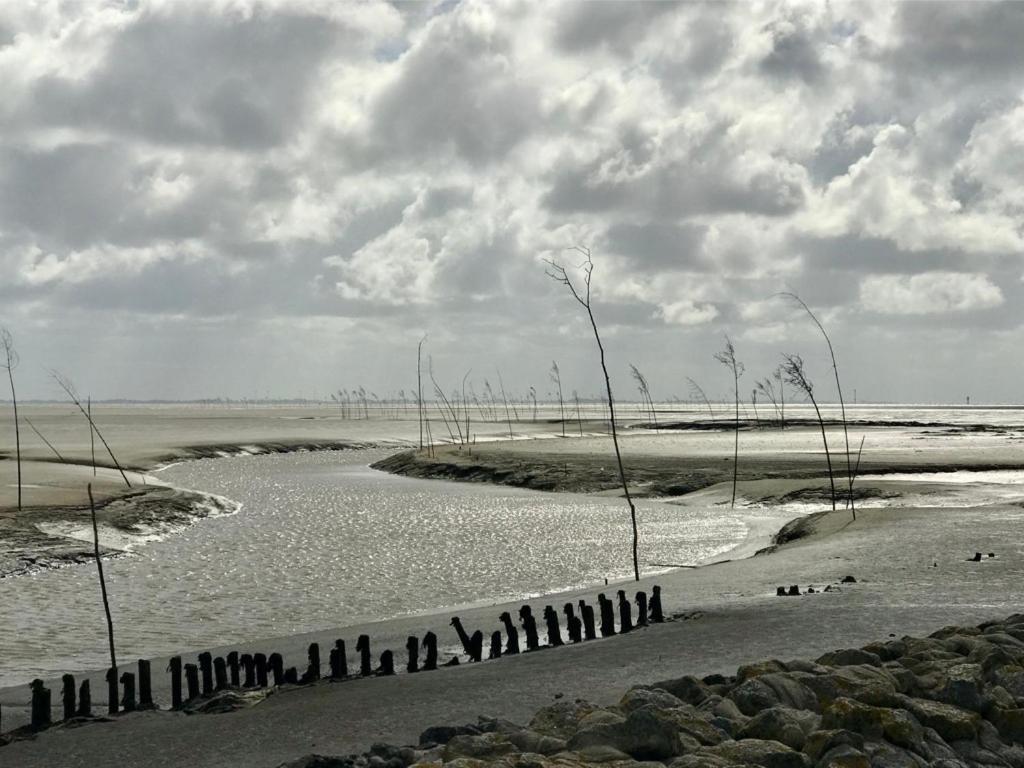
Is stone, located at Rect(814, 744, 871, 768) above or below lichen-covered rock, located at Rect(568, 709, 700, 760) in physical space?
below

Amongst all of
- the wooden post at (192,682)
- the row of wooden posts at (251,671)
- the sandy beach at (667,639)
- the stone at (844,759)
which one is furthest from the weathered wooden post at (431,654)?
the stone at (844,759)

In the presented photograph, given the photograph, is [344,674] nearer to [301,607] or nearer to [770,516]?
[301,607]

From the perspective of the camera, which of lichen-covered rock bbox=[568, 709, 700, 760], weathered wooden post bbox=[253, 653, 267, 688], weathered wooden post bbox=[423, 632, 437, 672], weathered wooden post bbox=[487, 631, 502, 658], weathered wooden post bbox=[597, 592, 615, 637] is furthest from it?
weathered wooden post bbox=[597, 592, 615, 637]

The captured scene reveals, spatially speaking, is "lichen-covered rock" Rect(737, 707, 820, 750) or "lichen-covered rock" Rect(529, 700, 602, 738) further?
"lichen-covered rock" Rect(529, 700, 602, 738)

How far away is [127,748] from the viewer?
9.49m

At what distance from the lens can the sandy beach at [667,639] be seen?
956 centimetres

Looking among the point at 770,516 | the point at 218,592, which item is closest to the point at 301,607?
the point at 218,592

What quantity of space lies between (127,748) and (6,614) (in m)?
9.89

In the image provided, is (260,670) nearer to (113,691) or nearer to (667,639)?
(113,691)

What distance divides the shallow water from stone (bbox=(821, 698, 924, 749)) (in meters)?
10.5

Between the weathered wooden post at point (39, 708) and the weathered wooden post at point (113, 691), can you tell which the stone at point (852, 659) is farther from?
the weathered wooden post at point (39, 708)

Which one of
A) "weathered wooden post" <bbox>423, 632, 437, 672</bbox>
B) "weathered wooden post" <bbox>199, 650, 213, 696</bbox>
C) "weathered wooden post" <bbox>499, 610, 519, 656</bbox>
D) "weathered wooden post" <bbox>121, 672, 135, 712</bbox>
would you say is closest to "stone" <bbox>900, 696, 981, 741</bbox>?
"weathered wooden post" <bbox>423, 632, 437, 672</bbox>

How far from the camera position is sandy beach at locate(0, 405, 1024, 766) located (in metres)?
9.56

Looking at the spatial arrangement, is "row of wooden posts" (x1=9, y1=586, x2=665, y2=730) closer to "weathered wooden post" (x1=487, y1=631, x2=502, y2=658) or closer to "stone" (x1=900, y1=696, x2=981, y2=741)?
"weathered wooden post" (x1=487, y1=631, x2=502, y2=658)
